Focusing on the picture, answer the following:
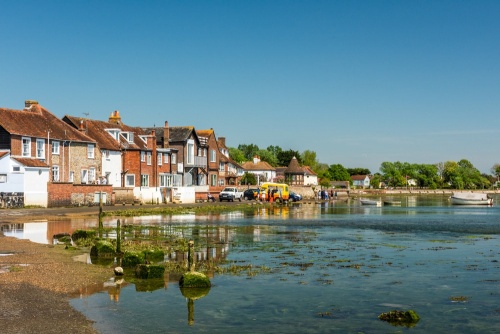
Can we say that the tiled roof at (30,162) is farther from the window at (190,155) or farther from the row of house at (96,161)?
the window at (190,155)

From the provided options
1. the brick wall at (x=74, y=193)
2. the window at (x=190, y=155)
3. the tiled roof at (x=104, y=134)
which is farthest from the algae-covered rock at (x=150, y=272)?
the window at (x=190, y=155)

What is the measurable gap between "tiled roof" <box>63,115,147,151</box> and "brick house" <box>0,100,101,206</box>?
318cm

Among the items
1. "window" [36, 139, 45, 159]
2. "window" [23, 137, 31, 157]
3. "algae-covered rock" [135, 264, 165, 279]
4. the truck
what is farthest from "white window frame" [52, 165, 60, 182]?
"algae-covered rock" [135, 264, 165, 279]

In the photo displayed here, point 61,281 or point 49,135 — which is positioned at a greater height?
point 49,135

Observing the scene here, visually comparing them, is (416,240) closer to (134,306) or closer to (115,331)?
(134,306)

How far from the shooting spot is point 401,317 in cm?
1667

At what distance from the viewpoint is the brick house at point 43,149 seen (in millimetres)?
60719

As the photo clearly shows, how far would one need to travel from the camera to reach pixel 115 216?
56.4m

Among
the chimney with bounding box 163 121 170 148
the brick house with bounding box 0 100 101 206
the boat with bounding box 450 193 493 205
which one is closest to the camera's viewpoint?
the brick house with bounding box 0 100 101 206

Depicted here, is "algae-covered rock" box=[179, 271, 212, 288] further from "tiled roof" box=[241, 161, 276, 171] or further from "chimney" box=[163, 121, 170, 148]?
"tiled roof" box=[241, 161, 276, 171]

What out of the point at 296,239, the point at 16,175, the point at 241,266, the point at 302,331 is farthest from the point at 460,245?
the point at 16,175

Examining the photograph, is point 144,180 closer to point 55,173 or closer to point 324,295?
point 55,173

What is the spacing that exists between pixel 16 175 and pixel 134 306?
4607cm

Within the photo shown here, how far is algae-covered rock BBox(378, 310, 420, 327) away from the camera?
16.5 meters
